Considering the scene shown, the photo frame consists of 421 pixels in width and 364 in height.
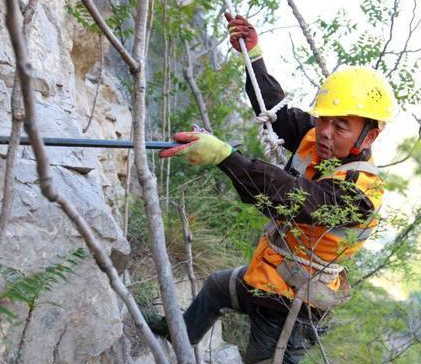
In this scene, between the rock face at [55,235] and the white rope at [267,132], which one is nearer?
the rock face at [55,235]

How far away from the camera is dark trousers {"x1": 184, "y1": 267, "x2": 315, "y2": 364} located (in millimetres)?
3289

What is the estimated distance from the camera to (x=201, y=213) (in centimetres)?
571

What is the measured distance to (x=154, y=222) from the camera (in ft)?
6.05

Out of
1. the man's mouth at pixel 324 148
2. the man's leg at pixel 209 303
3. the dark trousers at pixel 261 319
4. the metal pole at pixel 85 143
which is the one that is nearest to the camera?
the metal pole at pixel 85 143

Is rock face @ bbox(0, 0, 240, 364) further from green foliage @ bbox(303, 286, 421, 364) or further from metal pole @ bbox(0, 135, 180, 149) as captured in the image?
green foliage @ bbox(303, 286, 421, 364)

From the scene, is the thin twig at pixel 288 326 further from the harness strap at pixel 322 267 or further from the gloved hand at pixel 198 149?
the gloved hand at pixel 198 149

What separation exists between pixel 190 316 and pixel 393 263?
1.43 meters

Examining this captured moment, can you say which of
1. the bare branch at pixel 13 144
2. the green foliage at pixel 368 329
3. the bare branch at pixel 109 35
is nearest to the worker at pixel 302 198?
the green foliage at pixel 368 329

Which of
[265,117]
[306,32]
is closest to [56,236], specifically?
[265,117]

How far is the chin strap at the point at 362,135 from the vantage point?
3.03 metres

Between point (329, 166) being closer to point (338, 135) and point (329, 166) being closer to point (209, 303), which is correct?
point (338, 135)

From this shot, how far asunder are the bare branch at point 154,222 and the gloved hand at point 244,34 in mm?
1608

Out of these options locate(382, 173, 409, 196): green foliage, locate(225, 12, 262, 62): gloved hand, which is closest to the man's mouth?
locate(382, 173, 409, 196): green foliage

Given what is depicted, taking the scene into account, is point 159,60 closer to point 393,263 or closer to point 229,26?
point 229,26
